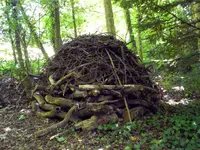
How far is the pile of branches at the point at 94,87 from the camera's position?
4277 mm

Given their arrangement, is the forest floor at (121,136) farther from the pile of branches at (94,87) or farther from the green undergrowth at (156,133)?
the pile of branches at (94,87)

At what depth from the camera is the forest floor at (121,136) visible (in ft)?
10.9

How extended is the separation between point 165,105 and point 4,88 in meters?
5.23

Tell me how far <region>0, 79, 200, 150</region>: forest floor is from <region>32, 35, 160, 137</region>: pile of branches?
0.24 meters

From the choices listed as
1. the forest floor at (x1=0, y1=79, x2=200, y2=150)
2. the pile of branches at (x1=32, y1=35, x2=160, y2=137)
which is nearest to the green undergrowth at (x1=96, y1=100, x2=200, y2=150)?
the forest floor at (x1=0, y1=79, x2=200, y2=150)

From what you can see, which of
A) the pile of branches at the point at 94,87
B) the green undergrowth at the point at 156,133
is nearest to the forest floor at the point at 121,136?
the green undergrowth at the point at 156,133

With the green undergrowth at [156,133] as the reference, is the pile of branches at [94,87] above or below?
above

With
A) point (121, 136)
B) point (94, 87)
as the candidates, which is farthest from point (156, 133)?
point (94, 87)

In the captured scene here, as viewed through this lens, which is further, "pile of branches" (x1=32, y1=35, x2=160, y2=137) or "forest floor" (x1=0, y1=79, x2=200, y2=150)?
"pile of branches" (x1=32, y1=35, x2=160, y2=137)

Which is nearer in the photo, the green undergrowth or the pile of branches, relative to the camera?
the green undergrowth

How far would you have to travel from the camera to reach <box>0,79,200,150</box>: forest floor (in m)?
3.31

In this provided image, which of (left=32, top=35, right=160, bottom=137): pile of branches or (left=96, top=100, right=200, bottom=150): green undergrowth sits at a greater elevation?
(left=32, top=35, right=160, bottom=137): pile of branches

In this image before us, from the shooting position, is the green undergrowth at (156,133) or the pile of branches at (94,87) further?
the pile of branches at (94,87)

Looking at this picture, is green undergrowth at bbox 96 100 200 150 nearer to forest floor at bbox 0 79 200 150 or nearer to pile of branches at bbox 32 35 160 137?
forest floor at bbox 0 79 200 150
